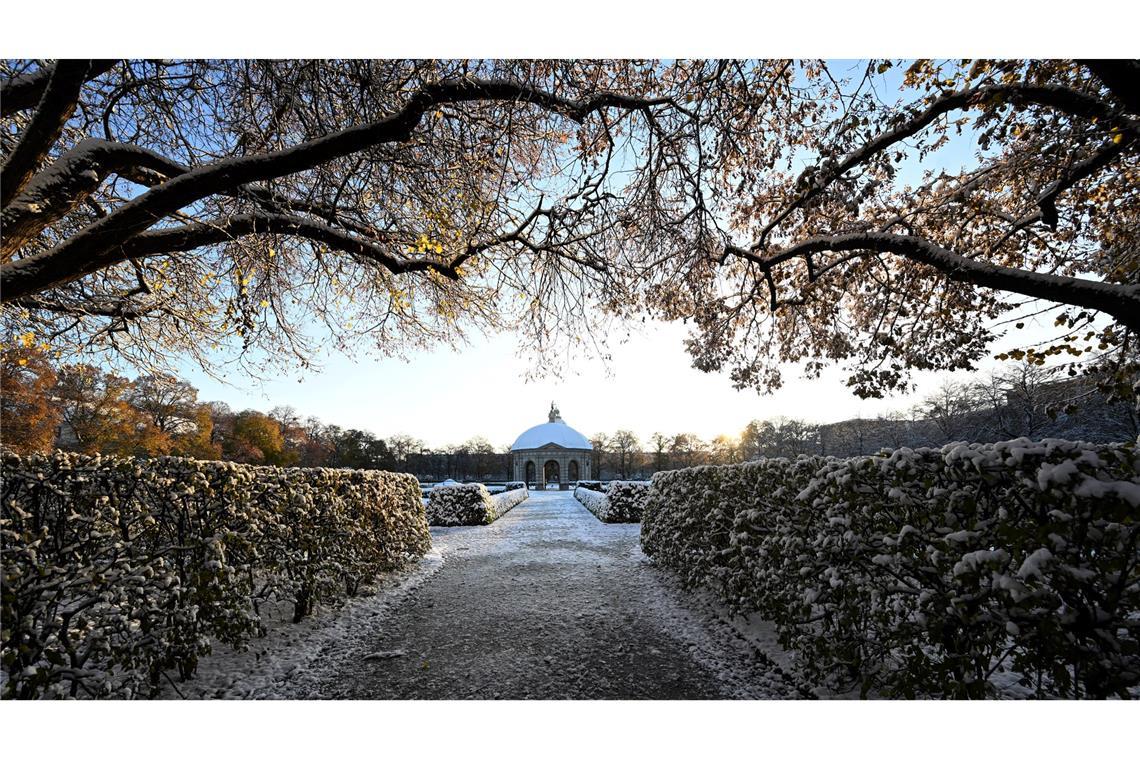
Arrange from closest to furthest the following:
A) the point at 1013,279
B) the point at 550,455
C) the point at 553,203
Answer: the point at 1013,279 → the point at 553,203 → the point at 550,455

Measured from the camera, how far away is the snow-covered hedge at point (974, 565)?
1698 millimetres

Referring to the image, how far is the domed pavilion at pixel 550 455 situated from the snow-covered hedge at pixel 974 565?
40059 millimetres

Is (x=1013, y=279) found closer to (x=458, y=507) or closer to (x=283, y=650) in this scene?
(x=283, y=650)

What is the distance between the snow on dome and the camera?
42969 mm

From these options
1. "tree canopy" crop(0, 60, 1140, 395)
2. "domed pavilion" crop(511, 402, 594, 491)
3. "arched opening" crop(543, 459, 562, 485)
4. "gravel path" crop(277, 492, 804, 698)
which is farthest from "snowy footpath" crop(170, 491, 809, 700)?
"arched opening" crop(543, 459, 562, 485)

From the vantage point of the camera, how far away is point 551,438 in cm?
4303

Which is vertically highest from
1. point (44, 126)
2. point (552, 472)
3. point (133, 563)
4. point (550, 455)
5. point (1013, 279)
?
point (44, 126)

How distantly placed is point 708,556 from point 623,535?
18.4 feet

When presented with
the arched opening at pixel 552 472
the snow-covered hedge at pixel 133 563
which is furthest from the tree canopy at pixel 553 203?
the arched opening at pixel 552 472

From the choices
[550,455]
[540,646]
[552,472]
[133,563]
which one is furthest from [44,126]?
[552,472]

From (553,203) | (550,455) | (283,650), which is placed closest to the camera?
(283,650)

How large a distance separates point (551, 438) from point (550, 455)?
1.60 meters

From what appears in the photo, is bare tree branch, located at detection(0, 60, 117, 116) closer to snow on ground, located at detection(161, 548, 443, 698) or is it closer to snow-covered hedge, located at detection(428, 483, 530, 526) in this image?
snow on ground, located at detection(161, 548, 443, 698)

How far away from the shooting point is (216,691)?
2.79 meters
